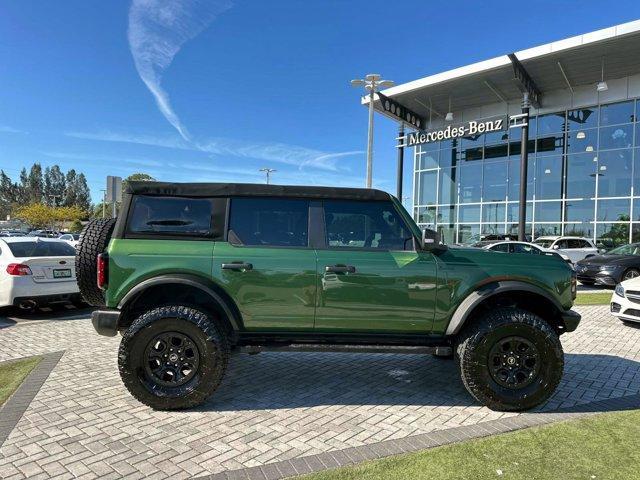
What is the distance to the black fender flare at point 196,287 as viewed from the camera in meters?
3.87

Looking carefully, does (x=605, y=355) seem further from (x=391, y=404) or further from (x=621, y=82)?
(x=621, y=82)

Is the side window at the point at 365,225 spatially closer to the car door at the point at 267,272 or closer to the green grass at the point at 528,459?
the car door at the point at 267,272

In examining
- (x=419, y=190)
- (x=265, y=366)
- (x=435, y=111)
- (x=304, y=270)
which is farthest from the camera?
(x=419, y=190)

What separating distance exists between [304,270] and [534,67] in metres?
21.7

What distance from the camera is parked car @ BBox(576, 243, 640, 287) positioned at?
1307 centimetres

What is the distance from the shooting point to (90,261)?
4.13 meters

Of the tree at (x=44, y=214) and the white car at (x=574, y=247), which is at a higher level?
the tree at (x=44, y=214)

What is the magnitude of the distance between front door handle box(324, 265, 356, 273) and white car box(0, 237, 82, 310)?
6354mm

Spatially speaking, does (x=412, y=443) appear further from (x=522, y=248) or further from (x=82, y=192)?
(x=82, y=192)

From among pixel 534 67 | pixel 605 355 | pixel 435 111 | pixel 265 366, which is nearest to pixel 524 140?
pixel 534 67

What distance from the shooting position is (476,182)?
1044 inches

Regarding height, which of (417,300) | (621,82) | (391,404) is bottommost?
(391,404)

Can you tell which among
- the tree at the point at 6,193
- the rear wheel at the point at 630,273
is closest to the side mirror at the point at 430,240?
the rear wheel at the point at 630,273

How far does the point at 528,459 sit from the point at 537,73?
2274cm
